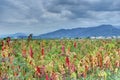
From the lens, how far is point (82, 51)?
2392cm

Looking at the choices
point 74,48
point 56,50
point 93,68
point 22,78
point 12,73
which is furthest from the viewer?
point 74,48

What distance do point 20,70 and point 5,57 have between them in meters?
2.01

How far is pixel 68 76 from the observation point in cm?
1681

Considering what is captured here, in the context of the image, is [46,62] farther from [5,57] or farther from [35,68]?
[5,57]

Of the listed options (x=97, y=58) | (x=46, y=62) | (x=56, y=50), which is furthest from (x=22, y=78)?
(x=56, y=50)

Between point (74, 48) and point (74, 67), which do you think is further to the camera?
point (74, 48)

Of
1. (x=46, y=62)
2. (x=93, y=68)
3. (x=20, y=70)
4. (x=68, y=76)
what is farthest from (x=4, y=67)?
(x=93, y=68)

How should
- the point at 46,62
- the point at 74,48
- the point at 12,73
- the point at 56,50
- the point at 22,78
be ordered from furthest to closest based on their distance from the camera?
1. the point at 74,48
2. the point at 56,50
3. the point at 46,62
4. the point at 12,73
5. the point at 22,78

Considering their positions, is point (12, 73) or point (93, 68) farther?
point (93, 68)

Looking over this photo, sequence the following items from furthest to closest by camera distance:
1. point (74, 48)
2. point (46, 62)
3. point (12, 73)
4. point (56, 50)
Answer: point (74, 48)
point (56, 50)
point (46, 62)
point (12, 73)

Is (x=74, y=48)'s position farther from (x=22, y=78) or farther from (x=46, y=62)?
(x=22, y=78)

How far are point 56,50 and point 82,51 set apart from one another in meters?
2.02

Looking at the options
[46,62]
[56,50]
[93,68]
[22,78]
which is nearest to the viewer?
→ [22,78]

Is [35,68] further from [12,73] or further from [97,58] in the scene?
[97,58]
